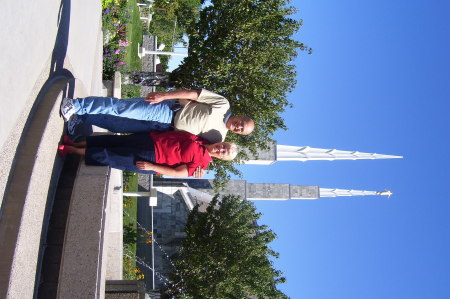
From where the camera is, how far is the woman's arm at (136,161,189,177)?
6613mm

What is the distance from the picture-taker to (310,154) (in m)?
44.8

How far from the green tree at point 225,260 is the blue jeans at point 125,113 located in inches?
378

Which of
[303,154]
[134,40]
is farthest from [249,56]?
[303,154]

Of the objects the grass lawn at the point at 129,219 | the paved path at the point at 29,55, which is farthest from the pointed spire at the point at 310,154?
the paved path at the point at 29,55

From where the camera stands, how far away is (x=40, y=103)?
6191mm

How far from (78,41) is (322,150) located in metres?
39.9

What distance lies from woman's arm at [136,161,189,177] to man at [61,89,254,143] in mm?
650

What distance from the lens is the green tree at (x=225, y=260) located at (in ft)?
51.2

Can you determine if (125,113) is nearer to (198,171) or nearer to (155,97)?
(155,97)

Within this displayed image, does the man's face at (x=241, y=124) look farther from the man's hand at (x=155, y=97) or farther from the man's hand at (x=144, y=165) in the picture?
the man's hand at (x=144, y=165)

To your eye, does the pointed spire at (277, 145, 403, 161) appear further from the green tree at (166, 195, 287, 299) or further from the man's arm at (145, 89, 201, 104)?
the man's arm at (145, 89, 201, 104)

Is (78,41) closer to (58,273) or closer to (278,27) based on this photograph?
(58,273)

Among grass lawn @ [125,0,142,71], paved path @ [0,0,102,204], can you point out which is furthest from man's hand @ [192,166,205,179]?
grass lawn @ [125,0,142,71]

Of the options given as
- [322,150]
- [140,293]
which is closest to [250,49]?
[140,293]
